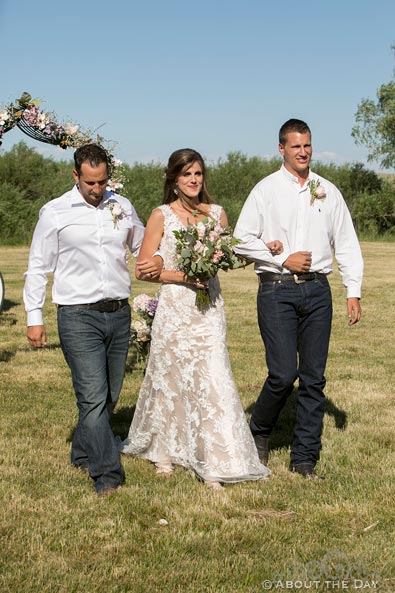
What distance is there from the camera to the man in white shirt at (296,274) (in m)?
6.67

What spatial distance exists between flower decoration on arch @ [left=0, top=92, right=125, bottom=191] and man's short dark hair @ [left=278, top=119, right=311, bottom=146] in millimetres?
2508

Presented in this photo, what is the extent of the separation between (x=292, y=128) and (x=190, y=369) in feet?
6.55

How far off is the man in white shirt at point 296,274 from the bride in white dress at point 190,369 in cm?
35

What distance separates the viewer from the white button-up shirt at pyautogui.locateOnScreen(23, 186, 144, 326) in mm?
6191

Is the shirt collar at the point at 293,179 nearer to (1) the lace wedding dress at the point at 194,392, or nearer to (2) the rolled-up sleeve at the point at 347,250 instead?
(2) the rolled-up sleeve at the point at 347,250

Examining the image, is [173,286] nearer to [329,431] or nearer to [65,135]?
[329,431]

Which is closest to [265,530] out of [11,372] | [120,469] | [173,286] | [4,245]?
[120,469]

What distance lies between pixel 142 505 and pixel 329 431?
2664 mm

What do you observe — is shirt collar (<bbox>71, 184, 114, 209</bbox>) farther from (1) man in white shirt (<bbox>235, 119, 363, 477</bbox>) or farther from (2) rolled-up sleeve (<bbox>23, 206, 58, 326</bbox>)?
(1) man in white shirt (<bbox>235, 119, 363, 477</bbox>)

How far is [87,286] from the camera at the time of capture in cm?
625

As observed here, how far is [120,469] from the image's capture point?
639cm

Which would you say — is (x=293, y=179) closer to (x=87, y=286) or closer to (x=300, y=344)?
(x=300, y=344)

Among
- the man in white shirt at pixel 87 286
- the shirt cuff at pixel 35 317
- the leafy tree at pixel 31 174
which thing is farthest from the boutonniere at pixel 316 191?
the leafy tree at pixel 31 174

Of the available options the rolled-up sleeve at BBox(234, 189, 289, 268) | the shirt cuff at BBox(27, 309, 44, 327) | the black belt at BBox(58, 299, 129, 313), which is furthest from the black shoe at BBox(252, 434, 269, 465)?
the shirt cuff at BBox(27, 309, 44, 327)
